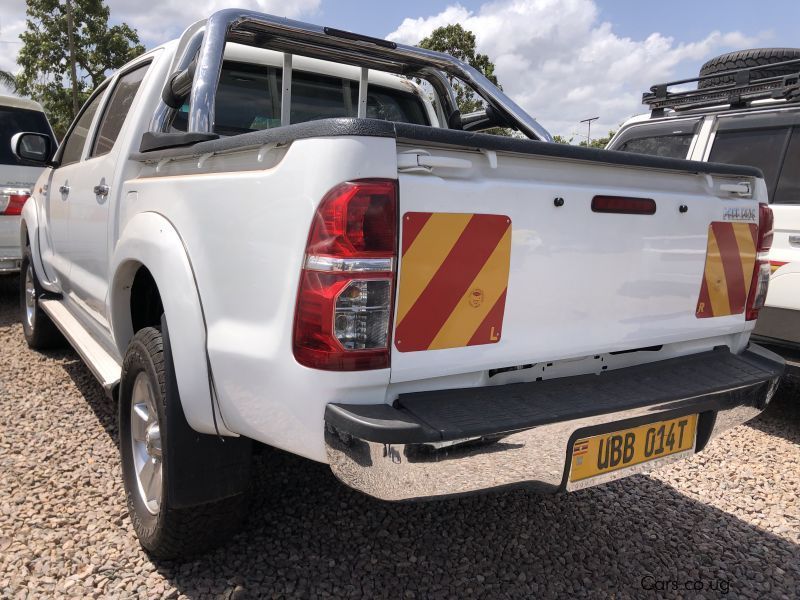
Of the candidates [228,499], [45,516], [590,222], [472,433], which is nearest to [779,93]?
[590,222]

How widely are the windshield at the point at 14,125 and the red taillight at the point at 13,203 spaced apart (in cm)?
48

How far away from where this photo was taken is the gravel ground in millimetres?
2191

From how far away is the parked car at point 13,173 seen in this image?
232 inches

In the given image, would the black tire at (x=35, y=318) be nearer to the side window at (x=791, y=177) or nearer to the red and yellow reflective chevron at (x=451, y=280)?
the red and yellow reflective chevron at (x=451, y=280)

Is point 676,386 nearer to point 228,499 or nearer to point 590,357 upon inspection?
point 590,357

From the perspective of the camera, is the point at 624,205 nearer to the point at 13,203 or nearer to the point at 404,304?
the point at 404,304

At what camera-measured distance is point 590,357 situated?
209cm

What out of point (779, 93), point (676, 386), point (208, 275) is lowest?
point (676, 386)

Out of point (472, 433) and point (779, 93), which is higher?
point (779, 93)

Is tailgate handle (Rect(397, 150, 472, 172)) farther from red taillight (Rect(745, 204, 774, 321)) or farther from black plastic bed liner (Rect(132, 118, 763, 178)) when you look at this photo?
red taillight (Rect(745, 204, 774, 321))

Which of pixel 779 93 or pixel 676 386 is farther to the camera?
pixel 779 93

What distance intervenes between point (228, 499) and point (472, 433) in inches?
39.1

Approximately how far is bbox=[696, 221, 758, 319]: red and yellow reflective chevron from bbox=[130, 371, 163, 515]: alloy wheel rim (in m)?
2.03

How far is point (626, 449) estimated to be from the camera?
1.94 metres
